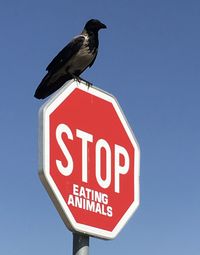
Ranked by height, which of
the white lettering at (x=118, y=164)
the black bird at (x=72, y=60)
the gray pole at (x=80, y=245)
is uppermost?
the black bird at (x=72, y=60)

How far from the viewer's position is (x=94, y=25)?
5539 mm

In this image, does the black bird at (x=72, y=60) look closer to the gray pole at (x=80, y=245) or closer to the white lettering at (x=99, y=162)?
the white lettering at (x=99, y=162)

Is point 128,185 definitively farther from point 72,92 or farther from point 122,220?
point 72,92

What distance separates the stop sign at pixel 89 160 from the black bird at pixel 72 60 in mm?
1150

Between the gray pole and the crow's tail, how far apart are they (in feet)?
6.77

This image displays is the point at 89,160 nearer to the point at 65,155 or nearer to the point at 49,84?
the point at 65,155

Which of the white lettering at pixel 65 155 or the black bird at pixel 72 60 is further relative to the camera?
the black bird at pixel 72 60

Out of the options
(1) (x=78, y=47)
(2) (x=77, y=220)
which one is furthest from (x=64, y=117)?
(1) (x=78, y=47)

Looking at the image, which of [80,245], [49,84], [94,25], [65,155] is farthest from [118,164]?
[94,25]

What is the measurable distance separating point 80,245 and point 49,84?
7.63ft

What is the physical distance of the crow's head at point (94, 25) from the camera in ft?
18.0

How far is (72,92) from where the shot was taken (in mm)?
2699

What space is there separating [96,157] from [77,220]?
0.35 meters

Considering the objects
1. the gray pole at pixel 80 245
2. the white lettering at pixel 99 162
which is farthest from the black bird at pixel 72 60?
the gray pole at pixel 80 245
